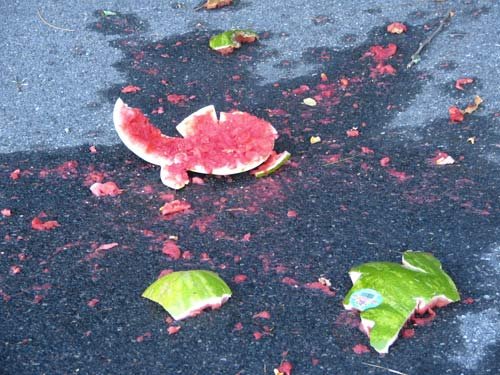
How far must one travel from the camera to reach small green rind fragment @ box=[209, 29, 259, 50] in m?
5.78

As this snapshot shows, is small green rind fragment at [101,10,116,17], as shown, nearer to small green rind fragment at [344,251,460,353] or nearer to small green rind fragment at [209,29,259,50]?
small green rind fragment at [209,29,259,50]

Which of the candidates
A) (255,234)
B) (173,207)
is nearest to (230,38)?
(173,207)

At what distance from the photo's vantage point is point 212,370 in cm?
306

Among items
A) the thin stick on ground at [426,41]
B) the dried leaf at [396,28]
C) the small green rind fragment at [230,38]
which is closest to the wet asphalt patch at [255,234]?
the thin stick on ground at [426,41]

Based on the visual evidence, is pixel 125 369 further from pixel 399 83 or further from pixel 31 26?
pixel 31 26

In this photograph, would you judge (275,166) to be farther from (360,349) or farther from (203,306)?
(360,349)

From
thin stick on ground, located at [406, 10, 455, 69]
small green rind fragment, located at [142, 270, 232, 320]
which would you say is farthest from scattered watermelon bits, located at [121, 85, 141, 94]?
small green rind fragment, located at [142, 270, 232, 320]

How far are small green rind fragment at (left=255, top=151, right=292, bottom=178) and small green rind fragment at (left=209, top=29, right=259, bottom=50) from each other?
1747 millimetres

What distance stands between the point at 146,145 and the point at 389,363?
2.05 metres

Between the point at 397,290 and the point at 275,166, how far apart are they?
1323mm

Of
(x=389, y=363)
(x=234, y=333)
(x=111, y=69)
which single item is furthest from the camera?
(x=111, y=69)

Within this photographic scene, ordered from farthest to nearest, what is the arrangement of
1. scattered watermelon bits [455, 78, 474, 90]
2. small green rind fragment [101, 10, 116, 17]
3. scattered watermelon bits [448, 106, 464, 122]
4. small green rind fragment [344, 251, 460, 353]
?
small green rind fragment [101, 10, 116, 17], scattered watermelon bits [455, 78, 474, 90], scattered watermelon bits [448, 106, 464, 122], small green rind fragment [344, 251, 460, 353]

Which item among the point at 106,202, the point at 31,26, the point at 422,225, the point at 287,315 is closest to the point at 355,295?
the point at 287,315

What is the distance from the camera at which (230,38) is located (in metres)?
5.81
